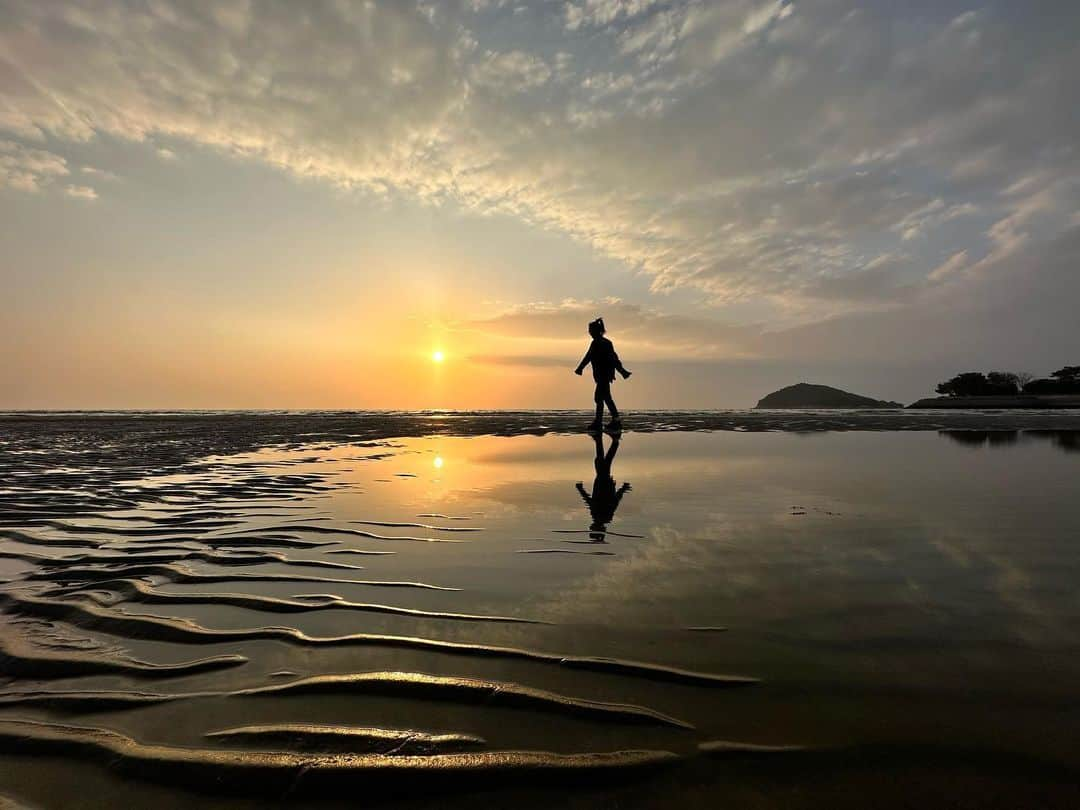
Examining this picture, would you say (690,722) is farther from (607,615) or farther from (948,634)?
(948,634)

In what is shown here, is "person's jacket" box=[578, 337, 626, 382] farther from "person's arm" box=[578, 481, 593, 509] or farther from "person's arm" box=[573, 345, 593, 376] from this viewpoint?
"person's arm" box=[578, 481, 593, 509]

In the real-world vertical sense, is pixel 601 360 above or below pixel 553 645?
above

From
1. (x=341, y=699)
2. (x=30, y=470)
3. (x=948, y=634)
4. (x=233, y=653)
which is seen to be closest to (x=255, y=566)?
(x=233, y=653)

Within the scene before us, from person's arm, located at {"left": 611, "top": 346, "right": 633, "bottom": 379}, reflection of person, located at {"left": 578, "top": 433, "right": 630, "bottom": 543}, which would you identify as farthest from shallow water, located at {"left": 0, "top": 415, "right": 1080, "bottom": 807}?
person's arm, located at {"left": 611, "top": 346, "right": 633, "bottom": 379}

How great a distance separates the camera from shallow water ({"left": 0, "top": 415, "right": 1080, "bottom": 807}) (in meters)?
1.61

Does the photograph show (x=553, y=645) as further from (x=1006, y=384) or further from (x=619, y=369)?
(x=1006, y=384)

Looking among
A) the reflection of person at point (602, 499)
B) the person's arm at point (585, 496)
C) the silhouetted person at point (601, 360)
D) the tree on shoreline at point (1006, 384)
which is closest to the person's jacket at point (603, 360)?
the silhouetted person at point (601, 360)

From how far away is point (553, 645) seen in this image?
7.77 feet

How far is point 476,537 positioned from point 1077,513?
5.39m

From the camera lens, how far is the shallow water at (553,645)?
5.28ft

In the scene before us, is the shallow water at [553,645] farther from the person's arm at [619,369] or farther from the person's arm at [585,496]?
the person's arm at [619,369]

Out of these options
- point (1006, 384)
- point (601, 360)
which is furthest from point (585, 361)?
point (1006, 384)

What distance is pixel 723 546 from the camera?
3895 mm

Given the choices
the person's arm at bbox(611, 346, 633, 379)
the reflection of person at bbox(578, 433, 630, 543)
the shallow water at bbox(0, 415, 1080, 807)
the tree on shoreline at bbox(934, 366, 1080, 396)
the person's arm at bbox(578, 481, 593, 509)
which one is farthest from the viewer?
the tree on shoreline at bbox(934, 366, 1080, 396)
